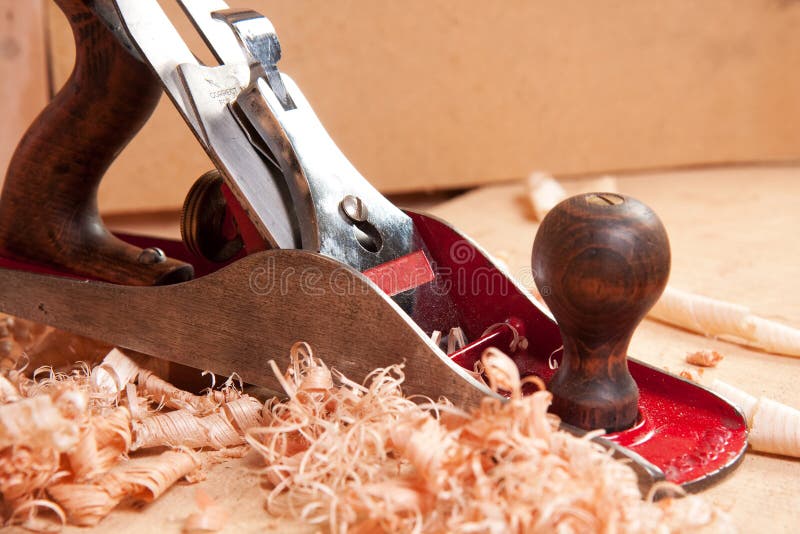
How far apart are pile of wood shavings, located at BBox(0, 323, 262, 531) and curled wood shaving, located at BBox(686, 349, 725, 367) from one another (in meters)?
0.99

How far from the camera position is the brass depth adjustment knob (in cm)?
128

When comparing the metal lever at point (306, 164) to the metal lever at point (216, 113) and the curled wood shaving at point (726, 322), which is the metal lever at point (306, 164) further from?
the curled wood shaving at point (726, 322)

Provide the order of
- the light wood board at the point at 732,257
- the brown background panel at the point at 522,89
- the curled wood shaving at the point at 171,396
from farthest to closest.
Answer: the brown background panel at the point at 522,89, the curled wood shaving at the point at 171,396, the light wood board at the point at 732,257

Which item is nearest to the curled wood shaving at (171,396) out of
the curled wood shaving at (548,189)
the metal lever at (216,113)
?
the metal lever at (216,113)

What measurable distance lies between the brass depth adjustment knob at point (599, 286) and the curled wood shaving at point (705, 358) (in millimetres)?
551

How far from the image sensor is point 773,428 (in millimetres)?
1488

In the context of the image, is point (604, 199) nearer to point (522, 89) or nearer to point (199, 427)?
point (199, 427)

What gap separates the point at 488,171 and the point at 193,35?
4.72 feet

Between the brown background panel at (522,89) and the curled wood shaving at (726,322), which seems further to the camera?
the brown background panel at (522,89)

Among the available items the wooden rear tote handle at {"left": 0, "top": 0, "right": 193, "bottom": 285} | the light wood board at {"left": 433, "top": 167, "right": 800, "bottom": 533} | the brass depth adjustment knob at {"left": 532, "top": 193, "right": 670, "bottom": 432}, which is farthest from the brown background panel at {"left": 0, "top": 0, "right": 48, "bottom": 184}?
the brass depth adjustment knob at {"left": 532, "top": 193, "right": 670, "bottom": 432}

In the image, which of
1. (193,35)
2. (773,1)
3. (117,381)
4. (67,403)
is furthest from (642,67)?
(67,403)

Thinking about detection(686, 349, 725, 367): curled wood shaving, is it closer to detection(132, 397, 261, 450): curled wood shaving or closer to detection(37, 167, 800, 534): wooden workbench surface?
detection(37, 167, 800, 534): wooden workbench surface

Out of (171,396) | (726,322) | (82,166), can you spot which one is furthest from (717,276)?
(82,166)

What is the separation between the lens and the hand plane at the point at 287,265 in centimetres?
136
